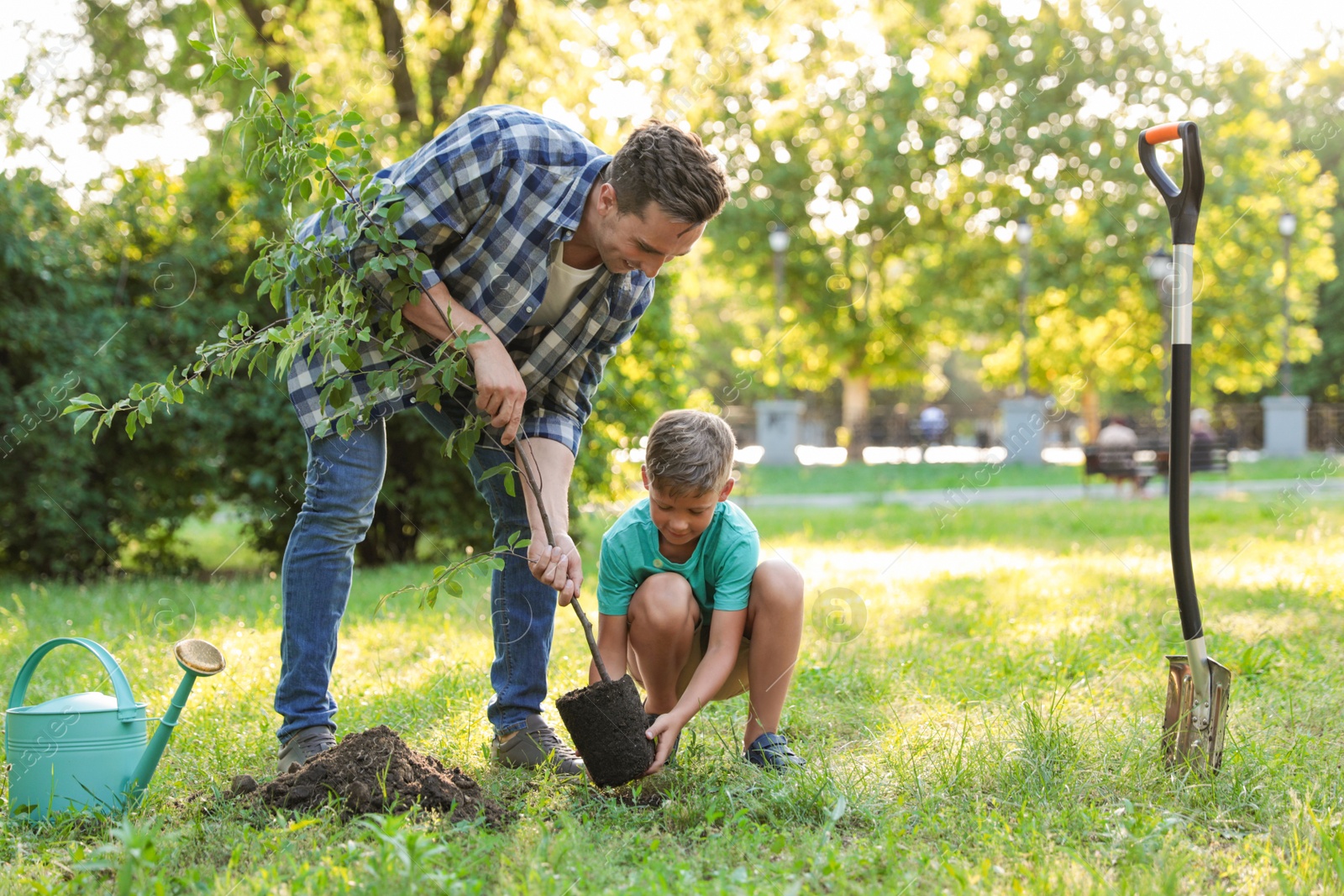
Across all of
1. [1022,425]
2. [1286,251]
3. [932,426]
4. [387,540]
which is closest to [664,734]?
[387,540]

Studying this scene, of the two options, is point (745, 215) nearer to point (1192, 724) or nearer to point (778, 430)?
point (778, 430)

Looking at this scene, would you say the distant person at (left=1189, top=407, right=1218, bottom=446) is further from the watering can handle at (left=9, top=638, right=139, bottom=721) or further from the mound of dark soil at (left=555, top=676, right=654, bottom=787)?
the watering can handle at (left=9, top=638, right=139, bottom=721)

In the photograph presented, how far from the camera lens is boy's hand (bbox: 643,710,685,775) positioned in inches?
90.3

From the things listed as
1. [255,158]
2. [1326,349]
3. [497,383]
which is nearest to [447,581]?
[497,383]

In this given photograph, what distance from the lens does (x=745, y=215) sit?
73.0ft

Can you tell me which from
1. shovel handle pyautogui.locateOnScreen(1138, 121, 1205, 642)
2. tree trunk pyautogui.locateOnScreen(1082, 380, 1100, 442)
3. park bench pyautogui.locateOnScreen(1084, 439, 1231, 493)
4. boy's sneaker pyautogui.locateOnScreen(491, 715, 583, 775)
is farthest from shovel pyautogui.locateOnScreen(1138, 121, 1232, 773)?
tree trunk pyautogui.locateOnScreen(1082, 380, 1100, 442)

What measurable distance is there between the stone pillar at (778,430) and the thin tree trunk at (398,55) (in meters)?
9.24

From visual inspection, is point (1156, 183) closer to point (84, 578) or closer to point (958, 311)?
point (84, 578)

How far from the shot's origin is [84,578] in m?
6.55

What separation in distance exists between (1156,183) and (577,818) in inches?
77.0

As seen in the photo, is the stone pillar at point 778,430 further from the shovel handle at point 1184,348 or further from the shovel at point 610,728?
the shovel at point 610,728

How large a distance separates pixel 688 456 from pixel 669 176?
614mm

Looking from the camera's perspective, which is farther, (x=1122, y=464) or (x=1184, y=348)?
(x=1122, y=464)

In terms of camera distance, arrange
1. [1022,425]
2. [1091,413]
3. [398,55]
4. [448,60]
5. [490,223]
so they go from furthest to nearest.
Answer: [1091,413] < [1022,425] < [448,60] < [398,55] < [490,223]
